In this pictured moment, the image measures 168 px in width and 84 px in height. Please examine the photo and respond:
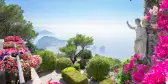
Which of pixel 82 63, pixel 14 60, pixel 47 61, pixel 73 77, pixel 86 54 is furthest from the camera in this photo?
pixel 86 54

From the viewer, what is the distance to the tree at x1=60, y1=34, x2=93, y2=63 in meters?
31.7

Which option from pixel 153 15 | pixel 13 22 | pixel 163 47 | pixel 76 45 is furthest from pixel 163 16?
pixel 13 22

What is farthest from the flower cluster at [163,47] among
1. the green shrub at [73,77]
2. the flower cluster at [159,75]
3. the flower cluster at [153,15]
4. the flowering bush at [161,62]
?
the green shrub at [73,77]

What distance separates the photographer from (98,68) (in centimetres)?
2127

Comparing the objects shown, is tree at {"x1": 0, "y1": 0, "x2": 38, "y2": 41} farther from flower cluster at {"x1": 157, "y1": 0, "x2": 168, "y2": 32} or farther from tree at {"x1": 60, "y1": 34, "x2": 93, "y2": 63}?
flower cluster at {"x1": 157, "y1": 0, "x2": 168, "y2": 32}

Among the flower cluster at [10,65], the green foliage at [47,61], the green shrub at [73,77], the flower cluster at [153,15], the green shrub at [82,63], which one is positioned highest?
the flower cluster at [153,15]

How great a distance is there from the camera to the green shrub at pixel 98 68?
21.2 m

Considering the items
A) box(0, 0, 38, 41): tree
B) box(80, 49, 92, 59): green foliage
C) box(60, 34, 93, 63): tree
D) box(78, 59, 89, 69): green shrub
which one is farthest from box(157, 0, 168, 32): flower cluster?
box(0, 0, 38, 41): tree

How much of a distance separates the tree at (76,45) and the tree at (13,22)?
5.77 metres

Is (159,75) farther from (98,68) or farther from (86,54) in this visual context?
(86,54)

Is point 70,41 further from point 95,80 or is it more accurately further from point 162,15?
point 162,15

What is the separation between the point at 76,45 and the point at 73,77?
14166mm

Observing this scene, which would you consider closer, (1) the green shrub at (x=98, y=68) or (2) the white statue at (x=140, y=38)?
(2) the white statue at (x=140, y=38)

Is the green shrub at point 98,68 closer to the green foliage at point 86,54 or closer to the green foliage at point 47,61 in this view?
the green foliage at point 47,61
